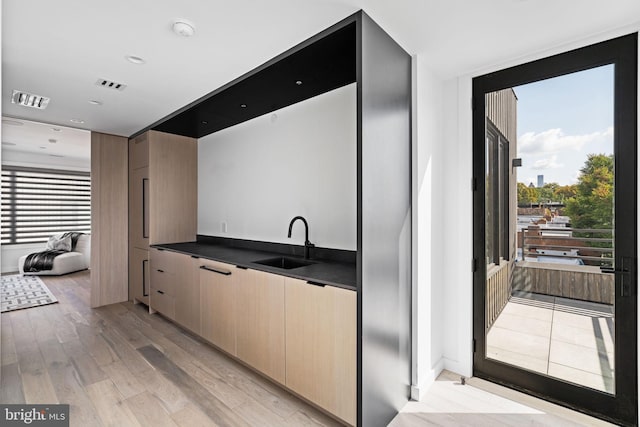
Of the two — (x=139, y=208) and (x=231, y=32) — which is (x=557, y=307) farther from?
(x=139, y=208)

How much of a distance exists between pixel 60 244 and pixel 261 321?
648 centimetres

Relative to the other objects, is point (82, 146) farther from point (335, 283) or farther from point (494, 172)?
point (494, 172)

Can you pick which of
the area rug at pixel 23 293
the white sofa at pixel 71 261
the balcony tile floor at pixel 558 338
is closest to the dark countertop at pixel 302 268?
the balcony tile floor at pixel 558 338

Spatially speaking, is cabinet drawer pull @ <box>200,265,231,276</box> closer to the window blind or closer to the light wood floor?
the light wood floor

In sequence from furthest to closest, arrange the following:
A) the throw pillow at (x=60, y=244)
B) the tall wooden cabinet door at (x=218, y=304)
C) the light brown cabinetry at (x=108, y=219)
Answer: the throw pillow at (x=60, y=244), the light brown cabinetry at (x=108, y=219), the tall wooden cabinet door at (x=218, y=304)

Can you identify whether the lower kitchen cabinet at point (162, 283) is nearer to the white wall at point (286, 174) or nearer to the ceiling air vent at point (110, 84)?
the white wall at point (286, 174)

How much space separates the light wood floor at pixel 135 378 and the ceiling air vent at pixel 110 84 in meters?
2.34

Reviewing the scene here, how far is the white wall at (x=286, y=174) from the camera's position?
2791 mm

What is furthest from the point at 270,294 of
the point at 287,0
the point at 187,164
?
the point at 187,164

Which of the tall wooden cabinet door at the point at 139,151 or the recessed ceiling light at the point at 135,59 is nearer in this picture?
the recessed ceiling light at the point at 135,59

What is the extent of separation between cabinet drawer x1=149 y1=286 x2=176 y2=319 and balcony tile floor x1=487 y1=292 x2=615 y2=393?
3.04m

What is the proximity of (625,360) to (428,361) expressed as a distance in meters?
1.17

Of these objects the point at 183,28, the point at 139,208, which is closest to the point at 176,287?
the point at 139,208

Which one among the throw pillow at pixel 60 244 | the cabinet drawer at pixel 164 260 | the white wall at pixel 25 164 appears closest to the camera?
the cabinet drawer at pixel 164 260
